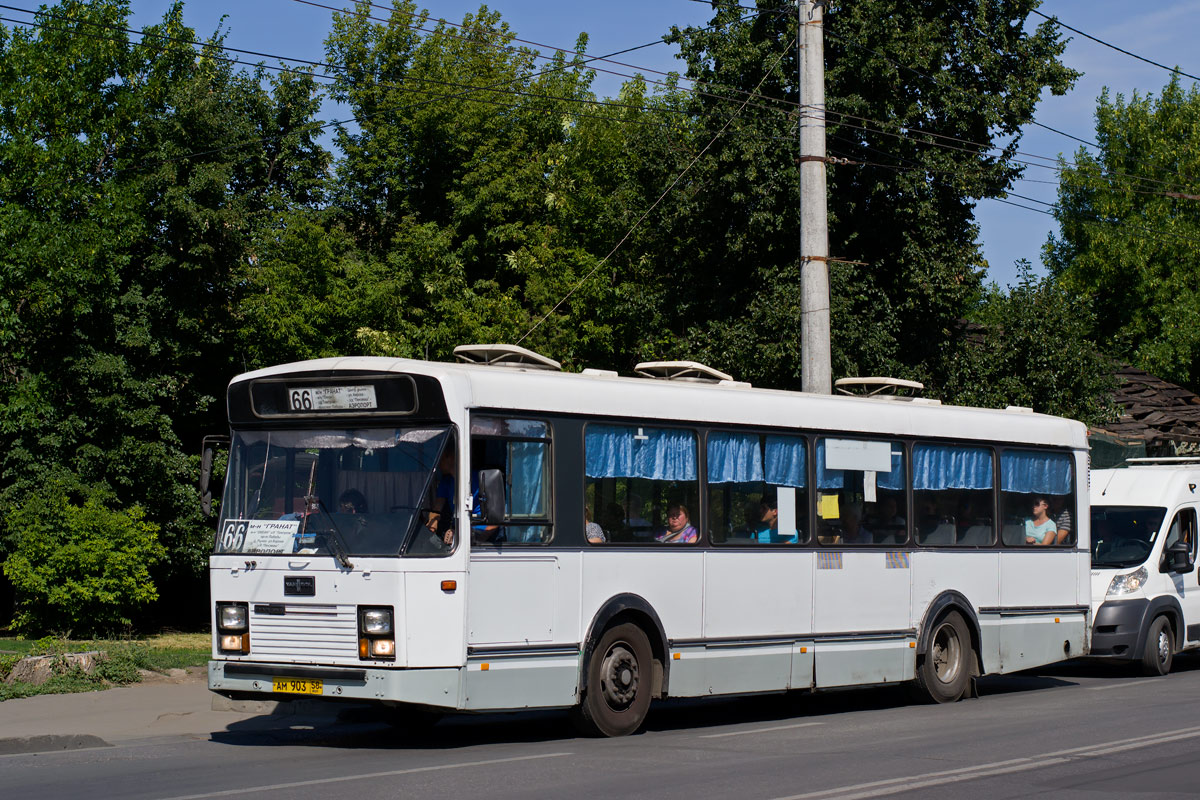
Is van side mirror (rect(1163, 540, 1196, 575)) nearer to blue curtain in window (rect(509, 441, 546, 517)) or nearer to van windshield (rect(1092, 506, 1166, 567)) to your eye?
van windshield (rect(1092, 506, 1166, 567))

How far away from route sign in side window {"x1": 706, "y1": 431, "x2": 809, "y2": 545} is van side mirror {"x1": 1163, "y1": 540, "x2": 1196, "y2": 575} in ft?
23.1

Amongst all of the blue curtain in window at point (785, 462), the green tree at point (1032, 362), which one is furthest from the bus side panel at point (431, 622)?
the green tree at point (1032, 362)

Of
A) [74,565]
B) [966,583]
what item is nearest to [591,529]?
[966,583]

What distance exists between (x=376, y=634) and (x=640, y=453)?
3015 millimetres

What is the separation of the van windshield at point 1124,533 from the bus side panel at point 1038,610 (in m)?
2.32

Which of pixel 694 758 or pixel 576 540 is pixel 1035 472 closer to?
pixel 576 540

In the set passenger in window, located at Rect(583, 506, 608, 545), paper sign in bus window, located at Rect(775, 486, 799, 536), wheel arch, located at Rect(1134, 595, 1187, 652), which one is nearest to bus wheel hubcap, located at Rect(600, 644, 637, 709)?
passenger in window, located at Rect(583, 506, 608, 545)

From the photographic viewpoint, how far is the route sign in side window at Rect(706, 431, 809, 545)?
13.0 meters

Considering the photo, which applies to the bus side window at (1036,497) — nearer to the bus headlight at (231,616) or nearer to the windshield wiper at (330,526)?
the windshield wiper at (330,526)

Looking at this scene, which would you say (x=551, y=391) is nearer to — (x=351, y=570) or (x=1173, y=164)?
(x=351, y=570)

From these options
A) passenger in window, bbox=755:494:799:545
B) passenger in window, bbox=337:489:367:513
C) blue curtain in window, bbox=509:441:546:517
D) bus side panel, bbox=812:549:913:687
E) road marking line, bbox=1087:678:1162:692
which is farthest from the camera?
road marking line, bbox=1087:678:1162:692

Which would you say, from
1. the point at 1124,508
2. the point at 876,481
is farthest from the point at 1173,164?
the point at 876,481

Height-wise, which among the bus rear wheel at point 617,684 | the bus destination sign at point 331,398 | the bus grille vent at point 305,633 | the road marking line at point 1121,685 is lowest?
the road marking line at point 1121,685

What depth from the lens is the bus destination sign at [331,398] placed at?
1110cm
